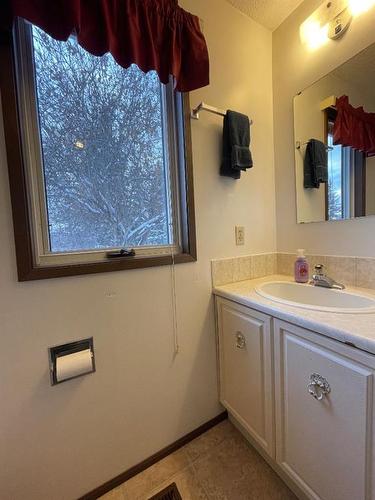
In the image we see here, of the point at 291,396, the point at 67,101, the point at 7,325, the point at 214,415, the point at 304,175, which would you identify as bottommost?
Answer: the point at 214,415

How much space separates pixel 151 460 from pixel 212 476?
0.32 metres

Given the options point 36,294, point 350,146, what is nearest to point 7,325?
point 36,294

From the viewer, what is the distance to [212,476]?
43.6 inches

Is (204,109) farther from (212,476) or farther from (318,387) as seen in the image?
(212,476)

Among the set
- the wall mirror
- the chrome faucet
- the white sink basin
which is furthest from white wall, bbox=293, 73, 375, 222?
the white sink basin

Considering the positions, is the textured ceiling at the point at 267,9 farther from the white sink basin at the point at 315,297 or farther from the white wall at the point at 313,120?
the white sink basin at the point at 315,297

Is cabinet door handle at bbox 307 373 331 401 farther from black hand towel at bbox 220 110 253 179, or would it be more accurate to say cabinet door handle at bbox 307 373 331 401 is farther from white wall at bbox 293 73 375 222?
black hand towel at bbox 220 110 253 179

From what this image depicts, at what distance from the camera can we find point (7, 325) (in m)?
0.84

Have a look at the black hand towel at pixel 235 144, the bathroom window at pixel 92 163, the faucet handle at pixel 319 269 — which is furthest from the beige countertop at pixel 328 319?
the black hand towel at pixel 235 144

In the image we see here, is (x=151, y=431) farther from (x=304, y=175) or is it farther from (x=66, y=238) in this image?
(x=304, y=175)

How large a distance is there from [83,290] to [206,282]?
66cm

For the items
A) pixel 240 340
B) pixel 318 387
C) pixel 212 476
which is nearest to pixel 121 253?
pixel 240 340

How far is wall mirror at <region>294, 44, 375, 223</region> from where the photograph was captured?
3.60 ft

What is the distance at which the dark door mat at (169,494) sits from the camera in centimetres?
102
